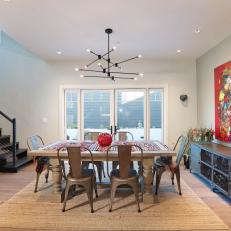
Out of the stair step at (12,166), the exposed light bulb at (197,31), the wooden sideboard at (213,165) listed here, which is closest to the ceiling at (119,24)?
the exposed light bulb at (197,31)

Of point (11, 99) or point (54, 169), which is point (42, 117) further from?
point (54, 169)

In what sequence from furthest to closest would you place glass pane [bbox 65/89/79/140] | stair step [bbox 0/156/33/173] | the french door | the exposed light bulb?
glass pane [bbox 65/89/79/140]
the french door
stair step [bbox 0/156/33/173]
the exposed light bulb

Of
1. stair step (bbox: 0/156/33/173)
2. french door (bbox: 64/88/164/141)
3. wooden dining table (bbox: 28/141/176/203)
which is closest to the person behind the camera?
wooden dining table (bbox: 28/141/176/203)

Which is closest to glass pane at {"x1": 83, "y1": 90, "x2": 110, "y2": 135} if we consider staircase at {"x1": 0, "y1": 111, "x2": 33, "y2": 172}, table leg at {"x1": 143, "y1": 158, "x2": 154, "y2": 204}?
staircase at {"x1": 0, "y1": 111, "x2": 33, "y2": 172}

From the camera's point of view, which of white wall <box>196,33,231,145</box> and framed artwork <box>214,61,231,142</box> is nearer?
framed artwork <box>214,61,231,142</box>

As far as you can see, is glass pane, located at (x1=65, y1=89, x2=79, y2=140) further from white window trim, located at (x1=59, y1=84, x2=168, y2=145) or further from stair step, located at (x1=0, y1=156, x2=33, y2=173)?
stair step, located at (x1=0, y1=156, x2=33, y2=173)

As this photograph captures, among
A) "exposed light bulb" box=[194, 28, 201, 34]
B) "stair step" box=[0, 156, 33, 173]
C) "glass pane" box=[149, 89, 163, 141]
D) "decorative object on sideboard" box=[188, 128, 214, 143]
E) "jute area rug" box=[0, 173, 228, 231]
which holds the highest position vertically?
"exposed light bulb" box=[194, 28, 201, 34]

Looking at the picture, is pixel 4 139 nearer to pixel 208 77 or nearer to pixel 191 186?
pixel 191 186

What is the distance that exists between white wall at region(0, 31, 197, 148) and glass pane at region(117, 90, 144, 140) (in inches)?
14.9

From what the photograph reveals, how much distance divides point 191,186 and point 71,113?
3.85m

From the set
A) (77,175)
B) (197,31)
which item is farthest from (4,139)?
(197,31)

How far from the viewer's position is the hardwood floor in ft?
10.4

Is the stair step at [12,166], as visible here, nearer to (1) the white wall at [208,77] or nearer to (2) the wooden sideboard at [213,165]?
(2) the wooden sideboard at [213,165]

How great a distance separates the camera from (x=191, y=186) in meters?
4.16
